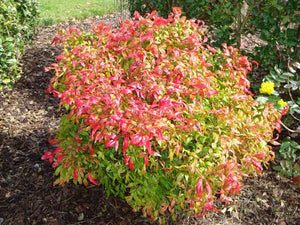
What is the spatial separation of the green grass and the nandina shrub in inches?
176

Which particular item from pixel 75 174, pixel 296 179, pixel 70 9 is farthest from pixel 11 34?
pixel 296 179

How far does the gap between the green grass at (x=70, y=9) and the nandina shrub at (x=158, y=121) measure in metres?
4.47

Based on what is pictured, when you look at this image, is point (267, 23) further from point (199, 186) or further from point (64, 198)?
point (64, 198)

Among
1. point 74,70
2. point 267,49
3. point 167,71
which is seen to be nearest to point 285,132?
point 267,49

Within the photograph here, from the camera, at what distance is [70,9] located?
24.1ft

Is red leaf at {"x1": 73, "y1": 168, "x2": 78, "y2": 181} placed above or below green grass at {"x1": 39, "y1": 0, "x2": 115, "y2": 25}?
below

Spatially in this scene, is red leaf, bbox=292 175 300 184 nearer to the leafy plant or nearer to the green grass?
the leafy plant

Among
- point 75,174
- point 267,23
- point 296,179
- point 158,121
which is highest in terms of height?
point 267,23

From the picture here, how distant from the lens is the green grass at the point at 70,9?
665cm

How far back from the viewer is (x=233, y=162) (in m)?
2.04

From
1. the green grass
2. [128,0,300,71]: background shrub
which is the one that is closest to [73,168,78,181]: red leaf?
[128,0,300,71]: background shrub

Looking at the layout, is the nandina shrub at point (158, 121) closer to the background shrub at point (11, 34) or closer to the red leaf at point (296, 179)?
the red leaf at point (296, 179)

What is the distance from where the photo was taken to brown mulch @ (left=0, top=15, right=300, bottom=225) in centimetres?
251

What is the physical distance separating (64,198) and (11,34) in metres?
2.52
